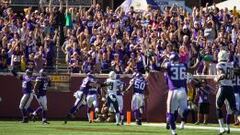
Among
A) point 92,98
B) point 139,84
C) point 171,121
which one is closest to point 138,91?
point 139,84

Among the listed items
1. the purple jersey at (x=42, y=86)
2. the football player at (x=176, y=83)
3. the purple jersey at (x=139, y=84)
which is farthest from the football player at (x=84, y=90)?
the football player at (x=176, y=83)

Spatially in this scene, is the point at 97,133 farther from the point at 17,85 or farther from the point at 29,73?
the point at 17,85

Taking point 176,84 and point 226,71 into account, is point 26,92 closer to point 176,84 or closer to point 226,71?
point 176,84

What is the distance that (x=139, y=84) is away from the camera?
28531 millimetres

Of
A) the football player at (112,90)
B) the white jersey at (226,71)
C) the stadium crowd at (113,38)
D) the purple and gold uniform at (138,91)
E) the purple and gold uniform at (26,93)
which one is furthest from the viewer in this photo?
the stadium crowd at (113,38)

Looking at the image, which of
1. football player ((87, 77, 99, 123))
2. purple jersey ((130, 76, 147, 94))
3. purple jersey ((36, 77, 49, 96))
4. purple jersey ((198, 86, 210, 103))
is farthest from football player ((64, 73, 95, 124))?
purple jersey ((198, 86, 210, 103))

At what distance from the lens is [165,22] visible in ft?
106

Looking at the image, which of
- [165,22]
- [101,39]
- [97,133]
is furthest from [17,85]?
[97,133]

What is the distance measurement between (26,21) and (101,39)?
10.3ft

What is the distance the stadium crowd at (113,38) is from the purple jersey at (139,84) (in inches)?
38.0

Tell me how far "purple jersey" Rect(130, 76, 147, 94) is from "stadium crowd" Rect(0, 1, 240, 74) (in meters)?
0.97

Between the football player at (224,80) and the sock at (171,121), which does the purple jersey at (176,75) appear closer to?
the sock at (171,121)

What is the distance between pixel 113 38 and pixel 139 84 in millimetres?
3634

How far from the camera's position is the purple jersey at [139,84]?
28500 millimetres
